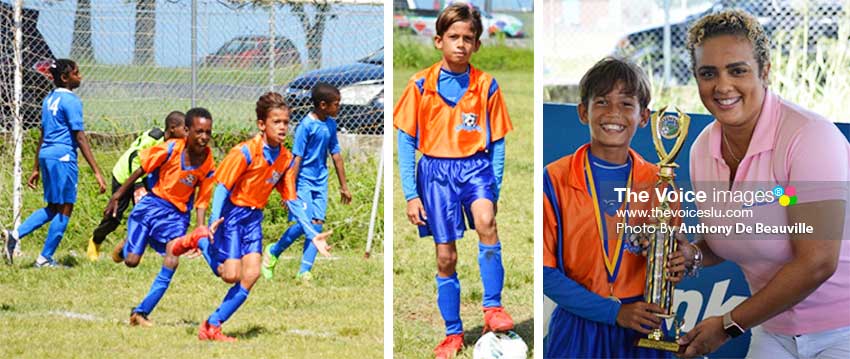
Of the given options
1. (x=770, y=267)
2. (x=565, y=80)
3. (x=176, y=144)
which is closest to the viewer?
(x=770, y=267)

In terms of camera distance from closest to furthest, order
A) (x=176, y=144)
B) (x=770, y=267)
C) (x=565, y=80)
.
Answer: (x=770, y=267)
(x=565, y=80)
(x=176, y=144)

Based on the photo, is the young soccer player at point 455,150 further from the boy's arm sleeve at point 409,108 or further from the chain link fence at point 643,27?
the chain link fence at point 643,27

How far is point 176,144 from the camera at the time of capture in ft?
17.1

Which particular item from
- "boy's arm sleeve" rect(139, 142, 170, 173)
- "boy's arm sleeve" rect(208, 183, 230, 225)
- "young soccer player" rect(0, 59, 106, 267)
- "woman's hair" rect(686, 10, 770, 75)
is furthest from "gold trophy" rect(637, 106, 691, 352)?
"young soccer player" rect(0, 59, 106, 267)

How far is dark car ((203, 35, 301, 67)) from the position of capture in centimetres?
525

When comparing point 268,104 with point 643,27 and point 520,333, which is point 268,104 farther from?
point 643,27

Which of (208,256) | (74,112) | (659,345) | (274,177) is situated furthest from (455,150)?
(74,112)

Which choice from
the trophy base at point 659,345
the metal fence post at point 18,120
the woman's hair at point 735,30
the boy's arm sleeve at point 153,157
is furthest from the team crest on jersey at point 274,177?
the woman's hair at point 735,30

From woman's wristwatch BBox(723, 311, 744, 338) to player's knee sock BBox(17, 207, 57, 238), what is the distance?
2988mm

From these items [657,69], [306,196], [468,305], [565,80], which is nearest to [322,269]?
[306,196]

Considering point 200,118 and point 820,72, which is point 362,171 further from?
point 820,72

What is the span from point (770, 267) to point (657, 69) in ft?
4.09

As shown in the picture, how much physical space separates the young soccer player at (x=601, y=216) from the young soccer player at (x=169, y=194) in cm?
158

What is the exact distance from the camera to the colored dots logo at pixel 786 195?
4.49 m
